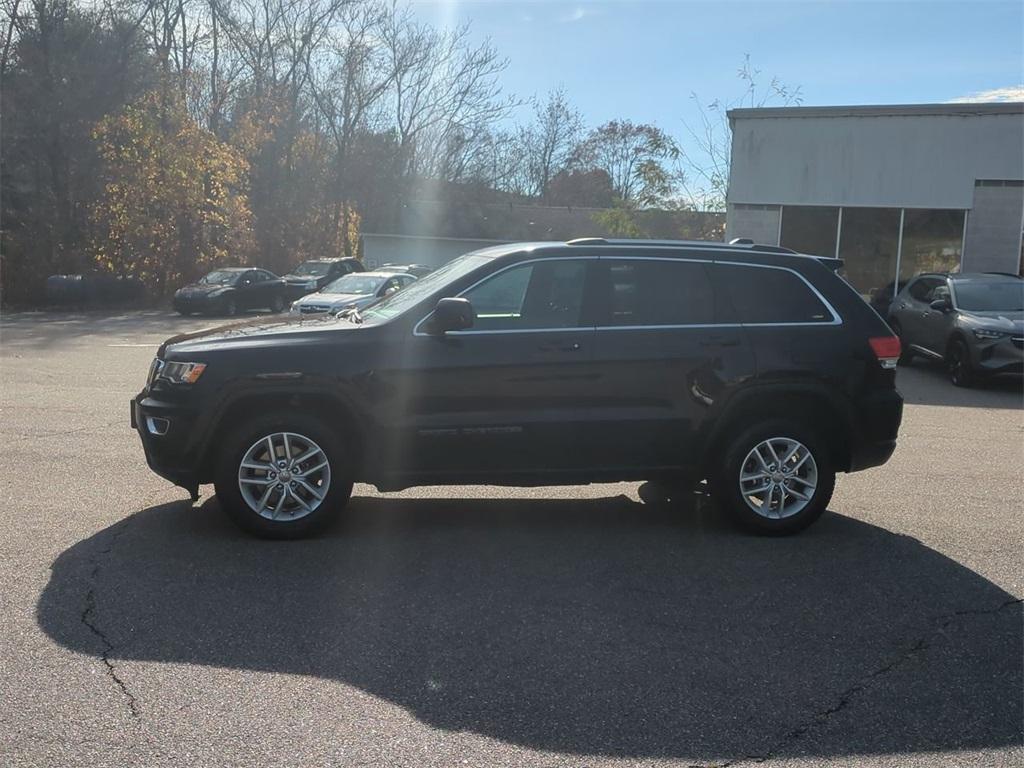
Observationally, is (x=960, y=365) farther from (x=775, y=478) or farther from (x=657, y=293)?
(x=657, y=293)

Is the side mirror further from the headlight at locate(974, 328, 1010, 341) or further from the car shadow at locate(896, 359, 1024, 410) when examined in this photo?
the headlight at locate(974, 328, 1010, 341)

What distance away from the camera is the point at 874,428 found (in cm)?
659

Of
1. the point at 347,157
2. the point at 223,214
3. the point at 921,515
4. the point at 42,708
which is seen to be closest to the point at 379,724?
the point at 42,708

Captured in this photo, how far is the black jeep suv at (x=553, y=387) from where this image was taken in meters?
6.00

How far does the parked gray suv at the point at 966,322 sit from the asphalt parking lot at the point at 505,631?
7.20 m

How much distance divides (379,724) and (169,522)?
3.12 m

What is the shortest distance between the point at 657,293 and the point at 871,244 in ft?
57.6

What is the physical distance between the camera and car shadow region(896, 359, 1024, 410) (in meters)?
13.5

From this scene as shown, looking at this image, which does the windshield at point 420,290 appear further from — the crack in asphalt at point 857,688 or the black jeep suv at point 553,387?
the crack in asphalt at point 857,688

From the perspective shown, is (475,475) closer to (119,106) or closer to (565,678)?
(565,678)

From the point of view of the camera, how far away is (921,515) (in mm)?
7188

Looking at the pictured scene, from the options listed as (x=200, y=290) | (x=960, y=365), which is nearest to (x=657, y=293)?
(x=960, y=365)

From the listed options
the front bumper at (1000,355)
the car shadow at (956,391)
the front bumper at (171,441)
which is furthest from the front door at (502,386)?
the front bumper at (1000,355)

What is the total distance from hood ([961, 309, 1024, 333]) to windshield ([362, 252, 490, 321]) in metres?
10.3
